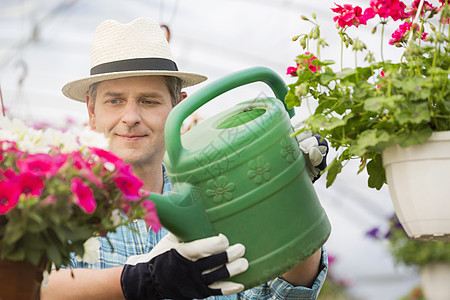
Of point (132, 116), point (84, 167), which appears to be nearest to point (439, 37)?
point (84, 167)

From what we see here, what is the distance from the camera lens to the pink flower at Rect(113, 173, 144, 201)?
972 millimetres

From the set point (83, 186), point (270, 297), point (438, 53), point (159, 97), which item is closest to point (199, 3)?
point (159, 97)

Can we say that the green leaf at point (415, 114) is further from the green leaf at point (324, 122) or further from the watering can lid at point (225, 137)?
the watering can lid at point (225, 137)

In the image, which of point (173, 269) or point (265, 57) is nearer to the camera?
point (173, 269)

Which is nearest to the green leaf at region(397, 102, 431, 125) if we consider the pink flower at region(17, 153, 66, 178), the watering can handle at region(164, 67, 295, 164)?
the watering can handle at region(164, 67, 295, 164)

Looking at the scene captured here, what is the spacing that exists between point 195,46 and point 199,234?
538 cm

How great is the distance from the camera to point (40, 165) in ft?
2.96

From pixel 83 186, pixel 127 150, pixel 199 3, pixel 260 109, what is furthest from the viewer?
pixel 199 3

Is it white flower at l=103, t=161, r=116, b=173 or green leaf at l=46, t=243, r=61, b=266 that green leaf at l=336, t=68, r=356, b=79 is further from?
green leaf at l=46, t=243, r=61, b=266

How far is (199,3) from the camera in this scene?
5613 millimetres

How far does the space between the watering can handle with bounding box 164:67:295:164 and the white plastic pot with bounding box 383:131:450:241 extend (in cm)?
34

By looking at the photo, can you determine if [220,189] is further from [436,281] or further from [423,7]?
[436,281]

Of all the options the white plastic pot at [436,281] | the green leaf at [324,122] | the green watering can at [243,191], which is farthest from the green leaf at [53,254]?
the white plastic pot at [436,281]

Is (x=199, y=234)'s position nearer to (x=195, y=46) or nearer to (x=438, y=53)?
(x=438, y=53)
